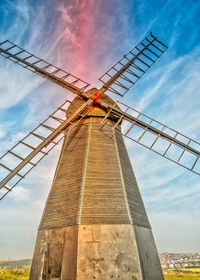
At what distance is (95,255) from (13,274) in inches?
481

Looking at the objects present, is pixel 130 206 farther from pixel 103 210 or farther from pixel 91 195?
pixel 91 195

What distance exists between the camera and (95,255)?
589 centimetres

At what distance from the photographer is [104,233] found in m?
6.26

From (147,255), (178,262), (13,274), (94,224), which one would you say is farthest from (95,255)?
(178,262)

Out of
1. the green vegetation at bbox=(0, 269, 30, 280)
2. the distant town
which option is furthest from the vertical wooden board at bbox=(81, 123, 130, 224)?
the distant town

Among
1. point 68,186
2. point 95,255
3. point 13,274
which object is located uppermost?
point 68,186

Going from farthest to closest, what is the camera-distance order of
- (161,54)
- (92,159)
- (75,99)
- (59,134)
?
1. (161,54)
2. (75,99)
3. (59,134)
4. (92,159)

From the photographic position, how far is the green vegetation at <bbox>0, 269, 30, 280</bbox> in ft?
44.0

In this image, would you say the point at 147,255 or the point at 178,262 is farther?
the point at 178,262

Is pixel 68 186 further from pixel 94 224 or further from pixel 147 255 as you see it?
pixel 147 255

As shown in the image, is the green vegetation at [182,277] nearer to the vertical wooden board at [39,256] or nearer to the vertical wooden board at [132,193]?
the vertical wooden board at [132,193]

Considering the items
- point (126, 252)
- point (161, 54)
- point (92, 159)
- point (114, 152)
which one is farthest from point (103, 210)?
point (161, 54)

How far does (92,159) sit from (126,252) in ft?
12.5

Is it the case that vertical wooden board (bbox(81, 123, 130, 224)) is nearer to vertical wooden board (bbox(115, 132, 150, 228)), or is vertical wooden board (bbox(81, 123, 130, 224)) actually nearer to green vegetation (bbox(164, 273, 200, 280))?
vertical wooden board (bbox(115, 132, 150, 228))
